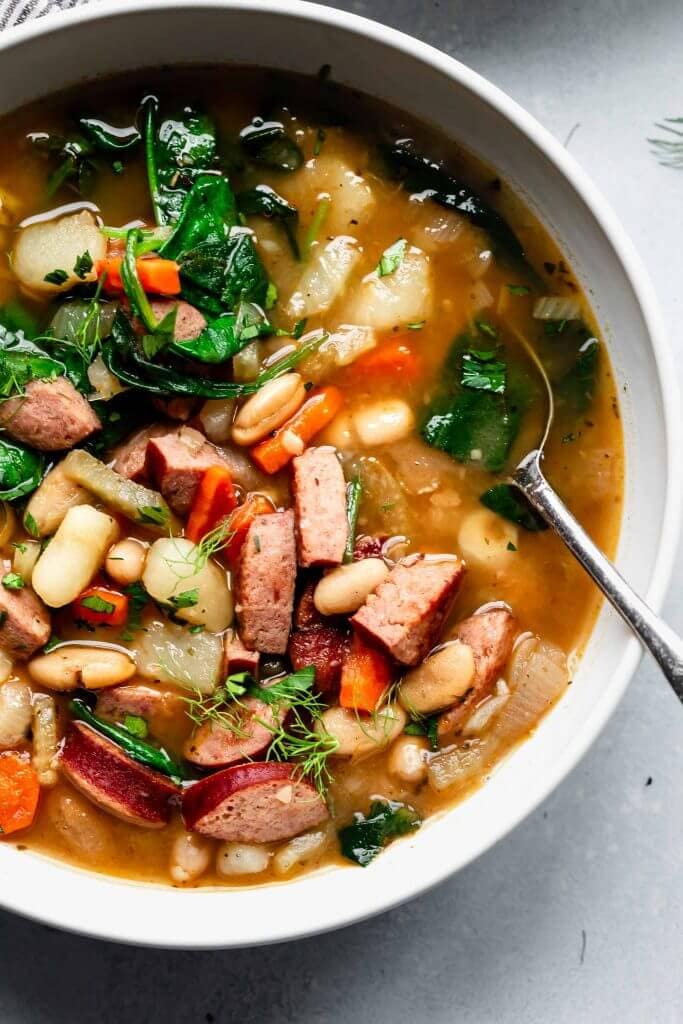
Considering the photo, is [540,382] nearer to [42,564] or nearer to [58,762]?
[42,564]

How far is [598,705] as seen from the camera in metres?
2.66

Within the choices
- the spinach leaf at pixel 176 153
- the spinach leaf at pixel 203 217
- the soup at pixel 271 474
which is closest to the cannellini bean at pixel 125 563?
the soup at pixel 271 474

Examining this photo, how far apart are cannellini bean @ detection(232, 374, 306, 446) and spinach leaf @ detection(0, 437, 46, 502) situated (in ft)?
1.87

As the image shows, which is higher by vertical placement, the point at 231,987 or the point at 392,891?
the point at 392,891

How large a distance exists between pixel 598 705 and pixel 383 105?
171 centimetres

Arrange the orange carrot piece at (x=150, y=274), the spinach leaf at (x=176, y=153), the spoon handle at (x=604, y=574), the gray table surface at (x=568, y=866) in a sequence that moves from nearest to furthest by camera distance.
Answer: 1. the spoon handle at (x=604, y=574)
2. the orange carrot piece at (x=150, y=274)
3. the spinach leaf at (x=176, y=153)
4. the gray table surface at (x=568, y=866)

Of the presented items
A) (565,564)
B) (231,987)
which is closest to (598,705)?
(565,564)

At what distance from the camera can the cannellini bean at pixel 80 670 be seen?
2801 millimetres

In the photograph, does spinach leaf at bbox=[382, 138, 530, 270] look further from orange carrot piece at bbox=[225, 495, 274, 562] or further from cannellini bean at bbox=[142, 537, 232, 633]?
cannellini bean at bbox=[142, 537, 232, 633]

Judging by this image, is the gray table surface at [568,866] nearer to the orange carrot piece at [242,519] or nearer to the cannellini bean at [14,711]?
the cannellini bean at [14,711]

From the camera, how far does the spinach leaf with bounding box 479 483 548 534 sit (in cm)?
292

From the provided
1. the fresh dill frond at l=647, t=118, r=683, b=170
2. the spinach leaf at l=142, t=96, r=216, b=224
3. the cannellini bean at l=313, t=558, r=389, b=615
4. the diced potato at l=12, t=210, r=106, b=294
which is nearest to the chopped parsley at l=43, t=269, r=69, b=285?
the diced potato at l=12, t=210, r=106, b=294

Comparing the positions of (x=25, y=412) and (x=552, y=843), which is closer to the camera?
(x=25, y=412)

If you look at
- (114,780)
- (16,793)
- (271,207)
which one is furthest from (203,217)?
(16,793)
